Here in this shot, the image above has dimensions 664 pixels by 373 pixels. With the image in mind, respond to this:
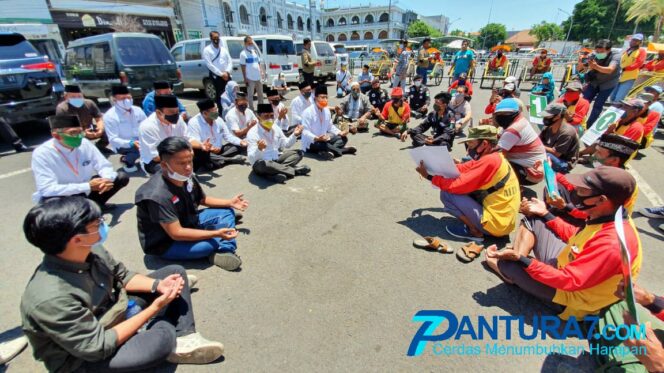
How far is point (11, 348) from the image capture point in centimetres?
201

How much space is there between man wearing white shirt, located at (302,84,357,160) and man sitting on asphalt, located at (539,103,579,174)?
128 inches

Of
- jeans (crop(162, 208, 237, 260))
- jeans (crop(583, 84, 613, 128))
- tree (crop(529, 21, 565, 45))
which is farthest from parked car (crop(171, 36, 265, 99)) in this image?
tree (crop(529, 21, 565, 45))

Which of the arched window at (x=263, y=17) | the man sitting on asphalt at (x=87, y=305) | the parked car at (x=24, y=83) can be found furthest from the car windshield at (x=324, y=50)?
the arched window at (x=263, y=17)

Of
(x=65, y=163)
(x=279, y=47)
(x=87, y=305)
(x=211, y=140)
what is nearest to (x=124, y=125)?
(x=211, y=140)

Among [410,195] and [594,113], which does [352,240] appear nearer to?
[410,195]

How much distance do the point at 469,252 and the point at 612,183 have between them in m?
1.45

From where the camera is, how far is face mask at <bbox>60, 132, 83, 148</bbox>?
A: 10.3 ft

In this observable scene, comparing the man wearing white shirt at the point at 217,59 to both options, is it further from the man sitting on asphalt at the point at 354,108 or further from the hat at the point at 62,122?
the hat at the point at 62,122

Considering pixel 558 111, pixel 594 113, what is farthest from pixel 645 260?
pixel 594 113

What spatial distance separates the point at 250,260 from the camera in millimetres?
2980

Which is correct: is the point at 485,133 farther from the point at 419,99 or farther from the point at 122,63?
the point at 122,63

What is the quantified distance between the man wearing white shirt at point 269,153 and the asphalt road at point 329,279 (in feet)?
0.80

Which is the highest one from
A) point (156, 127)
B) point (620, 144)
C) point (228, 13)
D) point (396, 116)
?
point (228, 13)

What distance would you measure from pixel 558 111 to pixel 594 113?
12.2ft
